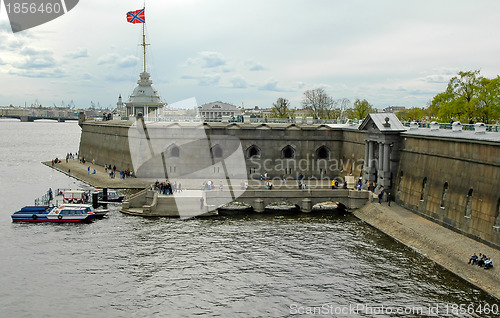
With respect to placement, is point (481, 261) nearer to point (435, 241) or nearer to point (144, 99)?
point (435, 241)

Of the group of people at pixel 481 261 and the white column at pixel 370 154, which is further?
the white column at pixel 370 154

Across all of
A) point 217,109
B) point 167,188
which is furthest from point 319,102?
point 167,188

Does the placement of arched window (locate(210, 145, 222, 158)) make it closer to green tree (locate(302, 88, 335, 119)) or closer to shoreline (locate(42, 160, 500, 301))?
shoreline (locate(42, 160, 500, 301))

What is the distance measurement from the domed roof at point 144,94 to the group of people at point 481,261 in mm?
57801

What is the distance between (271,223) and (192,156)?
2090 cm

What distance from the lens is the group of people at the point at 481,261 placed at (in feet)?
92.8

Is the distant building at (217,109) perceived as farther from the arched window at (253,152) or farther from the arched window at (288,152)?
the arched window at (288,152)

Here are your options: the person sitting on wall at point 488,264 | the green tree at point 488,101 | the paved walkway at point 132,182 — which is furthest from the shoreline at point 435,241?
the green tree at point 488,101

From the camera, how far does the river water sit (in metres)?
25.8

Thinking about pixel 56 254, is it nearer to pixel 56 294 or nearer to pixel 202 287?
pixel 56 294

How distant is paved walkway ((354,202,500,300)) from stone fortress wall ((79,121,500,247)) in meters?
0.84

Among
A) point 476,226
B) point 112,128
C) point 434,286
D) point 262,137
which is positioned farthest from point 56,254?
point 112,128

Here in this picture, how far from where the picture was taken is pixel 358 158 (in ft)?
178

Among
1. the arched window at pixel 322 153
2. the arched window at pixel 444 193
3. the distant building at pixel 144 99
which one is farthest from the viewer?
the distant building at pixel 144 99
